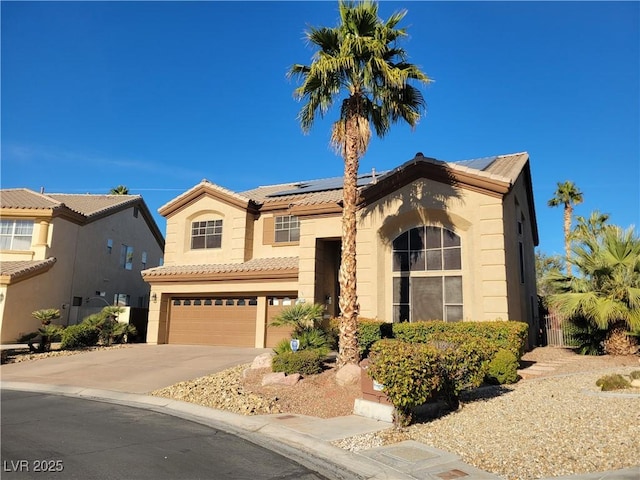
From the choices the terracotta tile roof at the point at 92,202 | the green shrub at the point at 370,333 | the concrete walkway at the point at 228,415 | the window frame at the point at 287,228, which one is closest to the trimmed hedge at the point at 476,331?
the green shrub at the point at 370,333

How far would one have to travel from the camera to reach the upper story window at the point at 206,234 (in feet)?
79.4

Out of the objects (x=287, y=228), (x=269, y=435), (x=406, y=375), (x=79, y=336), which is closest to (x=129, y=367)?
(x=79, y=336)

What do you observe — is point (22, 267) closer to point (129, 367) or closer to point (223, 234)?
point (223, 234)

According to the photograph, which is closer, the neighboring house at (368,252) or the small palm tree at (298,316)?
the small palm tree at (298,316)

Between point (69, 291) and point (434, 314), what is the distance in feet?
68.8

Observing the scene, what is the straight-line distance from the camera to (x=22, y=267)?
23266mm

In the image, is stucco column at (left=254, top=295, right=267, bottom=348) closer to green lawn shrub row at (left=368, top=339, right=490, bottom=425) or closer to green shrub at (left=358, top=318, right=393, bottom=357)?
green shrub at (left=358, top=318, right=393, bottom=357)

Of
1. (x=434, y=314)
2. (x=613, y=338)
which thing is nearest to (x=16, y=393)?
(x=434, y=314)

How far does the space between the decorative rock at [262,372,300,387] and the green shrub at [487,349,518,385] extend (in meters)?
5.12

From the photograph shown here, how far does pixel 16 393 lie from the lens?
12922 millimetres

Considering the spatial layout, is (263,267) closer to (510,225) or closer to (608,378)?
(510,225)

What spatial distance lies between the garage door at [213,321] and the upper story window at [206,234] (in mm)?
2934

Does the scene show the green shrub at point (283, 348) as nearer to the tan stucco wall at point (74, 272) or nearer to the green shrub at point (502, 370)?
the green shrub at point (502, 370)

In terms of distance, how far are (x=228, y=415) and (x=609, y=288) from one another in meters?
12.8
